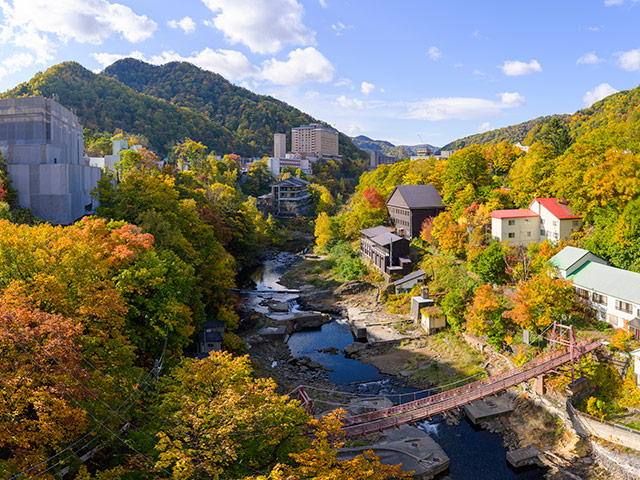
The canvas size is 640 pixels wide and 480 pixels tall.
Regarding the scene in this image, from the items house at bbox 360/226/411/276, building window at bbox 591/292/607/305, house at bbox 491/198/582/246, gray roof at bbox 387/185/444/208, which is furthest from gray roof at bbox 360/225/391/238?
building window at bbox 591/292/607/305

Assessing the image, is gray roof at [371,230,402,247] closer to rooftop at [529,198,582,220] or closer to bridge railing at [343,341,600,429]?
rooftop at [529,198,582,220]

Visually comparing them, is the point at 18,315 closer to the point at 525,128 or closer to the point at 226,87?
the point at 525,128

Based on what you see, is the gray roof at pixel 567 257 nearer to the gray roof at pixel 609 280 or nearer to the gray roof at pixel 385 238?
the gray roof at pixel 609 280

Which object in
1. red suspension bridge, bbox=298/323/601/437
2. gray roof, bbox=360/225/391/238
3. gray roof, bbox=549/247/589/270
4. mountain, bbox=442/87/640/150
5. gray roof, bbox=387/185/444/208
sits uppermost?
mountain, bbox=442/87/640/150

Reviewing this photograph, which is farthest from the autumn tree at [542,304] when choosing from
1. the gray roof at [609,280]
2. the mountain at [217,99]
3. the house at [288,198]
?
the mountain at [217,99]

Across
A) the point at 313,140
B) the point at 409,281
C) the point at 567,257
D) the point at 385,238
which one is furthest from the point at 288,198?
the point at 313,140

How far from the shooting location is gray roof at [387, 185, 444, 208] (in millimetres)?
37281

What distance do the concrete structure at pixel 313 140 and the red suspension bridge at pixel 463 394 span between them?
106352 mm

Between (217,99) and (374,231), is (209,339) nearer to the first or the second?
(374,231)

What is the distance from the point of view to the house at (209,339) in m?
22.2

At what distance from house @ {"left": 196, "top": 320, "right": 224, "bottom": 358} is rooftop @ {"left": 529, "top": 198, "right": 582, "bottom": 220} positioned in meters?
21.7

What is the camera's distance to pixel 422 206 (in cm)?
3709

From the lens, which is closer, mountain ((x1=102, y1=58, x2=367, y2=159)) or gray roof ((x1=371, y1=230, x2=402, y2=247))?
gray roof ((x1=371, y1=230, x2=402, y2=247))

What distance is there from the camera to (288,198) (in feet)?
228
